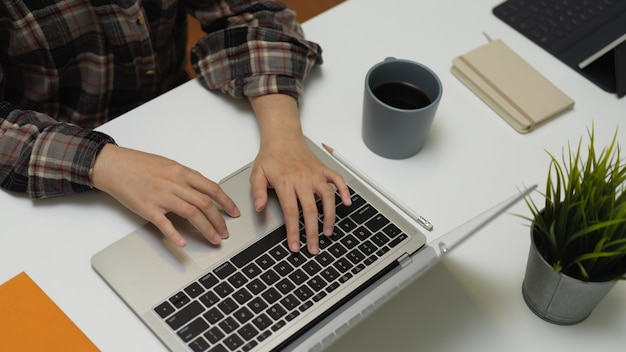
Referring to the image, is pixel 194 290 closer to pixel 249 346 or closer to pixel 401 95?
pixel 249 346

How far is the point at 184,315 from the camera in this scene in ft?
2.18

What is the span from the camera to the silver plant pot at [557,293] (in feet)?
2.15

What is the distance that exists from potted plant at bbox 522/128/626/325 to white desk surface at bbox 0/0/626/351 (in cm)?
5

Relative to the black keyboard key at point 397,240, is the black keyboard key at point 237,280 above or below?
above

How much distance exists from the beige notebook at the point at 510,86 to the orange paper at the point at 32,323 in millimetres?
591

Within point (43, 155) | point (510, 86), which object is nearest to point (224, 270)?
point (43, 155)

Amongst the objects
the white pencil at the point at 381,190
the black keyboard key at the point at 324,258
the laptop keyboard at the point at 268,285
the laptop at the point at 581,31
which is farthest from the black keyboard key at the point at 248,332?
the laptop at the point at 581,31

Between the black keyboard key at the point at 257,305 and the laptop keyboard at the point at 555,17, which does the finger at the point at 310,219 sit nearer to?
the black keyboard key at the point at 257,305

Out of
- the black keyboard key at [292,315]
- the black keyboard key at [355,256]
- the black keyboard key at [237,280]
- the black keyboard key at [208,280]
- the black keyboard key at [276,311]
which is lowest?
the black keyboard key at [292,315]

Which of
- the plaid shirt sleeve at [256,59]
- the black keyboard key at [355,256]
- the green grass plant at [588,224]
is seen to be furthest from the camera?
the plaid shirt sleeve at [256,59]

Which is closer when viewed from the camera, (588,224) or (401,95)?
(588,224)

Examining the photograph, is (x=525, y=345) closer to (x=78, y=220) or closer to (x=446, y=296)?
(x=446, y=296)

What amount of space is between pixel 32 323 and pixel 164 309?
0.14 m

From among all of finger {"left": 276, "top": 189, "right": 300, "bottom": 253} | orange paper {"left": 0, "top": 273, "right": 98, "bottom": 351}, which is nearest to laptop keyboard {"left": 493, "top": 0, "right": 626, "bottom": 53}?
finger {"left": 276, "top": 189, "right": 300, "bottom": 253}
